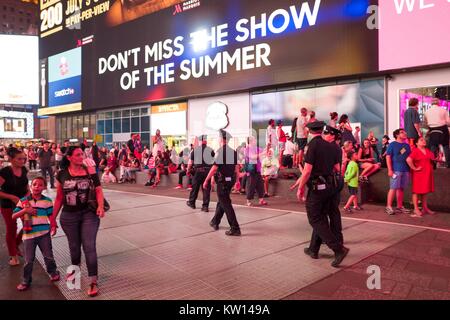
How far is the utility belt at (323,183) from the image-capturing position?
207 inches

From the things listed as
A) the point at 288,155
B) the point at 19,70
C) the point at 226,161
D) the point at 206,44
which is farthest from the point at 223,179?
the point at 19,70

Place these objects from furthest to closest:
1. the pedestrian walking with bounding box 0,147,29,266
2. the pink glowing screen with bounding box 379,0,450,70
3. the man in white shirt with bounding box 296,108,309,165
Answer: the pink glowing screen with bounding box 379,0,450,70
the man in white shirt with bounding box 296,108,309,165
the pedestrian walking with bounding box 0,147,29,266

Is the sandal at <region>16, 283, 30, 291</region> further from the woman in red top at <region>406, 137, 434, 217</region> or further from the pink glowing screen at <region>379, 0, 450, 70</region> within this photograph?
the pink glowing screen at <region>379, 0, 450, 70</region>

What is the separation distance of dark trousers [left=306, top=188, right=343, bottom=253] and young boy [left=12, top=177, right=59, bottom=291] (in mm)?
3532

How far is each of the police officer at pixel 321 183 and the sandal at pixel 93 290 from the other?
2989mm

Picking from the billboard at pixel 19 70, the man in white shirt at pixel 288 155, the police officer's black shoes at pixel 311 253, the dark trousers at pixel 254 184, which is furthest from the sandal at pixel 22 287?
the billboard at pixel 19 70

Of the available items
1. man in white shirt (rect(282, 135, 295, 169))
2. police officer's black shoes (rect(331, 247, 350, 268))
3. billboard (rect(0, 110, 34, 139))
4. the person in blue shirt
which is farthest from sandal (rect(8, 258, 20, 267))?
billboard (rect(0, 110, 34, 139))

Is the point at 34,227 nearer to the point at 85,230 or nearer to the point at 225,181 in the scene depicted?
the point at 85,230

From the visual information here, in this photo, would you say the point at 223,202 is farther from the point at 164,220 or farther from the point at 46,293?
the point at 46,293

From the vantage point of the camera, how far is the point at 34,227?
4.62 m

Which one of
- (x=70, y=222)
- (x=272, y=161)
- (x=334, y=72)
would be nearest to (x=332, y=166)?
(x=70, y=222)

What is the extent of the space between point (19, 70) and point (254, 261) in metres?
42.7

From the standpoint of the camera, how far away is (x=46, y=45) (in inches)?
1348

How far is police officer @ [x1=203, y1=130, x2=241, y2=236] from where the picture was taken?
704cm
